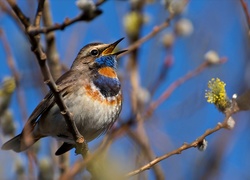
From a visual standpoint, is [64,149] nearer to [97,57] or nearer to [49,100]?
[49,100]

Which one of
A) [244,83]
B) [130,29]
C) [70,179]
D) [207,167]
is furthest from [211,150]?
[70,179]

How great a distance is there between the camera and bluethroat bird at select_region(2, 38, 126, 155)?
5508 millimetres

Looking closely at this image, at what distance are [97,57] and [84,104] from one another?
93 centimetres

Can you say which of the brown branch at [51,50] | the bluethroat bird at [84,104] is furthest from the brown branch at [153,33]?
the brown branch at [51,50]

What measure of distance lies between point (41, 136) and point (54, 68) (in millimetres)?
866

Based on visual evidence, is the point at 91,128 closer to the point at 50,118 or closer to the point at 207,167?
the point at 50,118

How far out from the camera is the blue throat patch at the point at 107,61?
6152 mm

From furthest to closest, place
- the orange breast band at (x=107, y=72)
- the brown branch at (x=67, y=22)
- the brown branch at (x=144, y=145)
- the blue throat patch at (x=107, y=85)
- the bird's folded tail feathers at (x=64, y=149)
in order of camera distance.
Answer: the orange breast band at (x=107, y=72) < the bird's folded tail feathers at (x=64, y=149) < the blue throat patch at (x=107, y=85) < the brown branch at (x=144, y=145) < the brown branch at (x=67, y=22)

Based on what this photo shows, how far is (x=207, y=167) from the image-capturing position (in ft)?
14.8

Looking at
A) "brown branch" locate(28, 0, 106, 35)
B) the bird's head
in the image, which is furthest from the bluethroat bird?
"brown branch" locate(28, 0, 106, 35)

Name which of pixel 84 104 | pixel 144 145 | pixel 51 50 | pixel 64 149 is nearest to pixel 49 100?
pixel 84 104

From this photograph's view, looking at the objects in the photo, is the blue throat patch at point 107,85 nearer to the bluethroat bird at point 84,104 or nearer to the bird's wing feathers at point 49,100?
the bluethroat bird at point 84,104

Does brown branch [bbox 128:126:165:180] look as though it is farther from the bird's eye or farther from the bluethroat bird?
the bird's eye

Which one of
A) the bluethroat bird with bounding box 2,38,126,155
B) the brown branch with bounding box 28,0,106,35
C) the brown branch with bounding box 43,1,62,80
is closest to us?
the brown branch with bounding box 28,0,106,35
